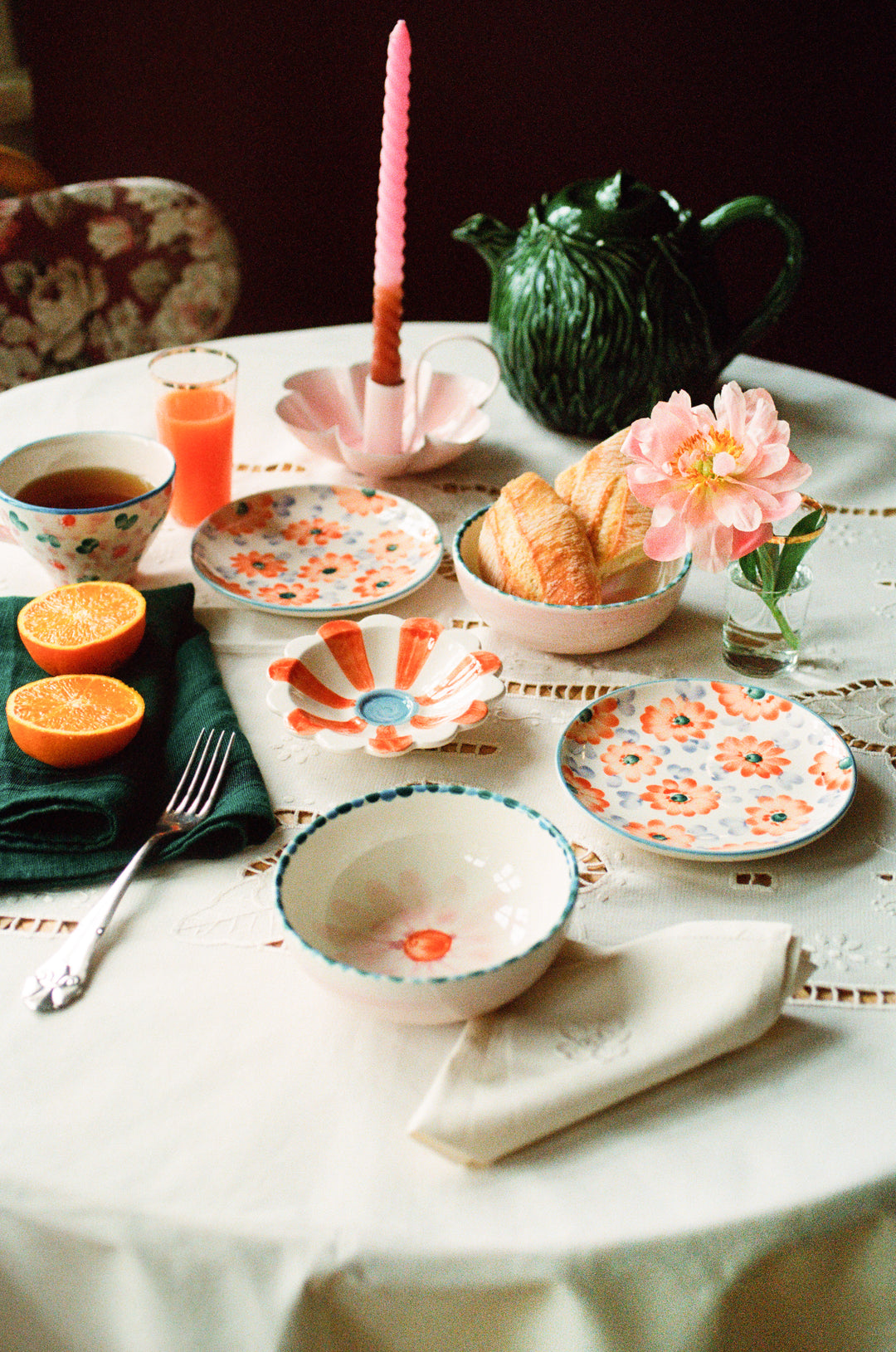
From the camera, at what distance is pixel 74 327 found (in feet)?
5.67

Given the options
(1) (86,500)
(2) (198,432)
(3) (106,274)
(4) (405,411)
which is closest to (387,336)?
(4) (405,411)

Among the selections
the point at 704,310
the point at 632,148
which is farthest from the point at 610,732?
the point at 632,148

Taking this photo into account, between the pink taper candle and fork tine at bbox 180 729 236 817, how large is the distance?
499mm

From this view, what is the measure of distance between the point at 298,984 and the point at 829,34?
2.55 m

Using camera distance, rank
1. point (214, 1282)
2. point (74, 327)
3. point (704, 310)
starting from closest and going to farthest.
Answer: point (214, 1282) → point (704, 310) → point (74, 327)

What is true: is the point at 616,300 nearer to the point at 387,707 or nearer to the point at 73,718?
the point at 387,707

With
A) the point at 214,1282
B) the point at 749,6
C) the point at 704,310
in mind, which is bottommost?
the point at 214,1282

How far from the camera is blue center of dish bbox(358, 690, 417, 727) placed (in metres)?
0.82

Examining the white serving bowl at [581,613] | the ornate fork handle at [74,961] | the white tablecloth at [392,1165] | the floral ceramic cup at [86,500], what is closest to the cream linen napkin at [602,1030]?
the white tablecloth at [392,1165]

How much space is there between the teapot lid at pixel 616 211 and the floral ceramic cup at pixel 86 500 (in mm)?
480

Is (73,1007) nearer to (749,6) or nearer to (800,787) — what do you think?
(800,787)

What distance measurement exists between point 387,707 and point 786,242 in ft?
2.36

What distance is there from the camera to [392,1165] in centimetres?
52

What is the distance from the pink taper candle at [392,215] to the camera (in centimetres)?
103
